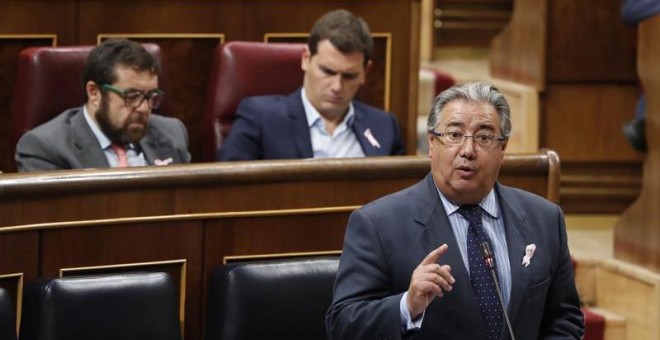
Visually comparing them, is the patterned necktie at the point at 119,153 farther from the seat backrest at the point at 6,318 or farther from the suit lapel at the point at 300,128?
the seat backrest at the point at 6,318

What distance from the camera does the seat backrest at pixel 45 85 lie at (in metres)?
2.02

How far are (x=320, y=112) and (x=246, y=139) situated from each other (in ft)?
0.42

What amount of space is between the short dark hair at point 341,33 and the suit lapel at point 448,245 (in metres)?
0.77

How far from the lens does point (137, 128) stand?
6.46 feet

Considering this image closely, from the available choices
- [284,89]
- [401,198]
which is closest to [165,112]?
[284,89]

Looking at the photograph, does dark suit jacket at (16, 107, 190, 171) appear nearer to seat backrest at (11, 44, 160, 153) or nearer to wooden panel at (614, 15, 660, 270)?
seat backrest at (11, 44, 160, 153)

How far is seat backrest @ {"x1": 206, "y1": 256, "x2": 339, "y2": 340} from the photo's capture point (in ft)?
5.32

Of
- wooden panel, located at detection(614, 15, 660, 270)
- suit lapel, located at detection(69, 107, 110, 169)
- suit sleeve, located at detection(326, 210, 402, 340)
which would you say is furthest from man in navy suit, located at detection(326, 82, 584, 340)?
wooden panel, located at detection(614, 15, 660, 270)

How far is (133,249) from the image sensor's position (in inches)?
64.1

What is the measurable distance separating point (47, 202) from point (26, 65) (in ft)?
1.62

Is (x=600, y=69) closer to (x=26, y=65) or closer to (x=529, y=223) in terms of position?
(x=26, y=65)

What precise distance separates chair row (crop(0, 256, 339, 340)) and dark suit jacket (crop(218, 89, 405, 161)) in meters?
0.44

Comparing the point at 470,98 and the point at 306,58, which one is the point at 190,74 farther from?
the point at 470,98

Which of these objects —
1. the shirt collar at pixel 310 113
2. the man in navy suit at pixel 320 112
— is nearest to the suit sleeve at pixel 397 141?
the man in navy suit at pixel 320 112
